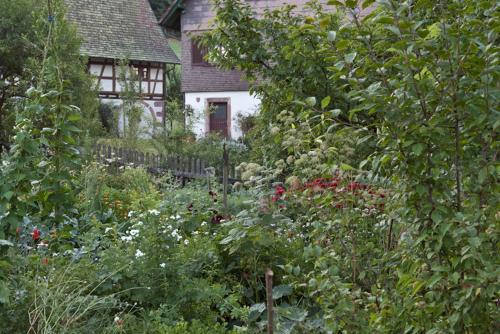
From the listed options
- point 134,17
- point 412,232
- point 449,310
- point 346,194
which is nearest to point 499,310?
point 449,310

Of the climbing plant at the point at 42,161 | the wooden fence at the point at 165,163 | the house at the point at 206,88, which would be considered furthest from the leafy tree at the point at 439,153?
the house at the point at 206,88

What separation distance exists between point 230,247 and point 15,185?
1432 mm

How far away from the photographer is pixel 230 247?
4934mm

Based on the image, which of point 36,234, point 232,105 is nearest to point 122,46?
point 232,105

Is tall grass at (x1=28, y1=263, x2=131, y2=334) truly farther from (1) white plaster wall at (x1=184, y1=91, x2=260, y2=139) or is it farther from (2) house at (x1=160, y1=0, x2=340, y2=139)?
(1) white plaster wall at (x1=184, y1=91, x2=260, y2=139)

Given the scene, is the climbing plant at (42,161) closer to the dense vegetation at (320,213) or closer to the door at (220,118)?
the dense vegetation at (320,213)

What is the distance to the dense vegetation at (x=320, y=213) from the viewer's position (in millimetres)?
2629

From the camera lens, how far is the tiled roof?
29.0m

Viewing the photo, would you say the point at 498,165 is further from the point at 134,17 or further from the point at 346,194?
the point at 134,17

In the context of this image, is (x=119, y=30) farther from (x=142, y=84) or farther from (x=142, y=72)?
(x=142, y=84)

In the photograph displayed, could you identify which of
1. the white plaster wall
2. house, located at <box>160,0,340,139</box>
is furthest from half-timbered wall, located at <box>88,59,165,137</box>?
house, located at <box>160,0,340,139</box>

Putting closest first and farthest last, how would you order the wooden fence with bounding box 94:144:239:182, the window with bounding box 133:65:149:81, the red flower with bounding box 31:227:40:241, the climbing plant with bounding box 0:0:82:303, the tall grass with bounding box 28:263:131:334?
the tall grass with bounding box 28:263:131:334 < the climbing plant with bounding box 0:0:82:303 < the red flower with bounding box 31:227:40:241 < the wooden fence with bounding box 94:144:239:182 < the window with bounding box 133:65:149:81

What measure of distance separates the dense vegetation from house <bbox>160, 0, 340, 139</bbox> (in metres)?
19.0

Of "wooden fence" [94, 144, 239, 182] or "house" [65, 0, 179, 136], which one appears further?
"house" [65, 0, 179, 136]
